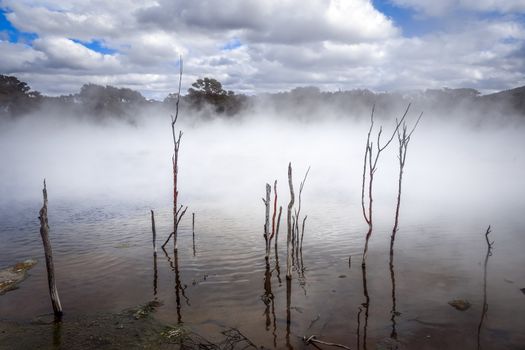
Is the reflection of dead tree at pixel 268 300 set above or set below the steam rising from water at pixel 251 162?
below

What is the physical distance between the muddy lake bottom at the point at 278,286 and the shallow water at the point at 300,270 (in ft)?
0.11

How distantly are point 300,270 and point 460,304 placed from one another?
355 cm

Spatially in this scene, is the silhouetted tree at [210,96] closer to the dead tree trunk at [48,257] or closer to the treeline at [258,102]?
the treeline at [258,102]

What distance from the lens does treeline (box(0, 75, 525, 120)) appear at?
41.5m

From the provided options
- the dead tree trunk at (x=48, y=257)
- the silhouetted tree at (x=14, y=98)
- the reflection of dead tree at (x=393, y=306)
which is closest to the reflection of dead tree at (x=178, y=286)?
the dead tree trunk at (x=48, y=257)

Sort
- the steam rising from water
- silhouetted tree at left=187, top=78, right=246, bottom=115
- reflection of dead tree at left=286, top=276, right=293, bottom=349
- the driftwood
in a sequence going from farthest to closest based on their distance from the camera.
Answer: silhouetted tree at left=187, top=78, right=246, bottom=115
the steam rising from water
reflection of dead tree at left=286, top=276, right=293, bottom=349
the driftwood

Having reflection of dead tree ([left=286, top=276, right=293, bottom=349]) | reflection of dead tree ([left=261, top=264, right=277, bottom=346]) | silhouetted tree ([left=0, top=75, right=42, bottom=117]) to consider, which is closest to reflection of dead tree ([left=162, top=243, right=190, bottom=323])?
reflection of dead tree ([left=261, top=264, right=277, bottom=346])

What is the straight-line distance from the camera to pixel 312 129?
53.0 metres

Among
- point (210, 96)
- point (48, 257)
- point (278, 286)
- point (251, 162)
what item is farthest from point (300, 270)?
point (210, 96)

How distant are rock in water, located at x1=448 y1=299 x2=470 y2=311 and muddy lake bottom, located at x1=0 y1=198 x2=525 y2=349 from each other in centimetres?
10

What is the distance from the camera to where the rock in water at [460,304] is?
6.98 metres

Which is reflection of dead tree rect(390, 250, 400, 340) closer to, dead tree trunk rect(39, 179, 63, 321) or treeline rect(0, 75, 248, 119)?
dead tree trunk rect(39, 179, 63, 321)

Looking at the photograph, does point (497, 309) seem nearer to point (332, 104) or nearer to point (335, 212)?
point (335, 212)

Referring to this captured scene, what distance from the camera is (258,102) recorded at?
57188 mm
